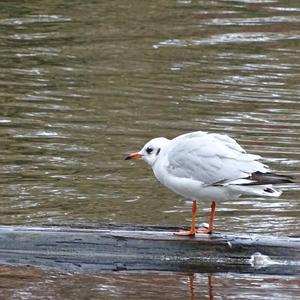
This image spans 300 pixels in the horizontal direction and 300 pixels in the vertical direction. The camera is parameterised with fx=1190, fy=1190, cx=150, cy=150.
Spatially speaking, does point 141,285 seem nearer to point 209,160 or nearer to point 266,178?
point 209,160

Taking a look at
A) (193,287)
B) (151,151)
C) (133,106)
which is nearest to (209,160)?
(151,151)

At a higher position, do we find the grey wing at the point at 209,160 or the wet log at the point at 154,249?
the grey wing at the point at 209,160

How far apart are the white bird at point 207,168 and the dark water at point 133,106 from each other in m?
0.67

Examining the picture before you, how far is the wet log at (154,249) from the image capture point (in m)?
8.27

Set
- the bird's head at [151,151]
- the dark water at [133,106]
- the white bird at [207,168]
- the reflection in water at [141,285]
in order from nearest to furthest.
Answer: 1. the white bird at [207,168]
2. the reflection in water at [141,285]
3. the bird's head at [151,151]
4. the dark water at [133,106]

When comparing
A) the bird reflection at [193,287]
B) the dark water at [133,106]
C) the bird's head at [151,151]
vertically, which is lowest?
the bird reflection at [193,287]

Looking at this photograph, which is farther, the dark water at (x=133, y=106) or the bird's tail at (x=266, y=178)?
the dark water at (x=133, y=106)

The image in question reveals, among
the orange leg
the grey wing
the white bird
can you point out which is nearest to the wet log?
the orange leg

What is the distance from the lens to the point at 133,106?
1461cm

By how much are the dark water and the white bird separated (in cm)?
67

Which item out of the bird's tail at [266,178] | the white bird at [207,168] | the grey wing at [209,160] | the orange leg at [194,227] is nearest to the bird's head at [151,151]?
the white bird at [207,168]

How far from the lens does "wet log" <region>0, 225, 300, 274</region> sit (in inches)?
326

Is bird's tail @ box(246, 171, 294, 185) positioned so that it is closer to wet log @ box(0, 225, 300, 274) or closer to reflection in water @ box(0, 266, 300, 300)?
wet log @ box(0, 225, 300, 274)

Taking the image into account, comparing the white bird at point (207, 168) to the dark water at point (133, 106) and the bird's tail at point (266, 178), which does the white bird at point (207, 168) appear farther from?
the dark water at point (133, 106)
